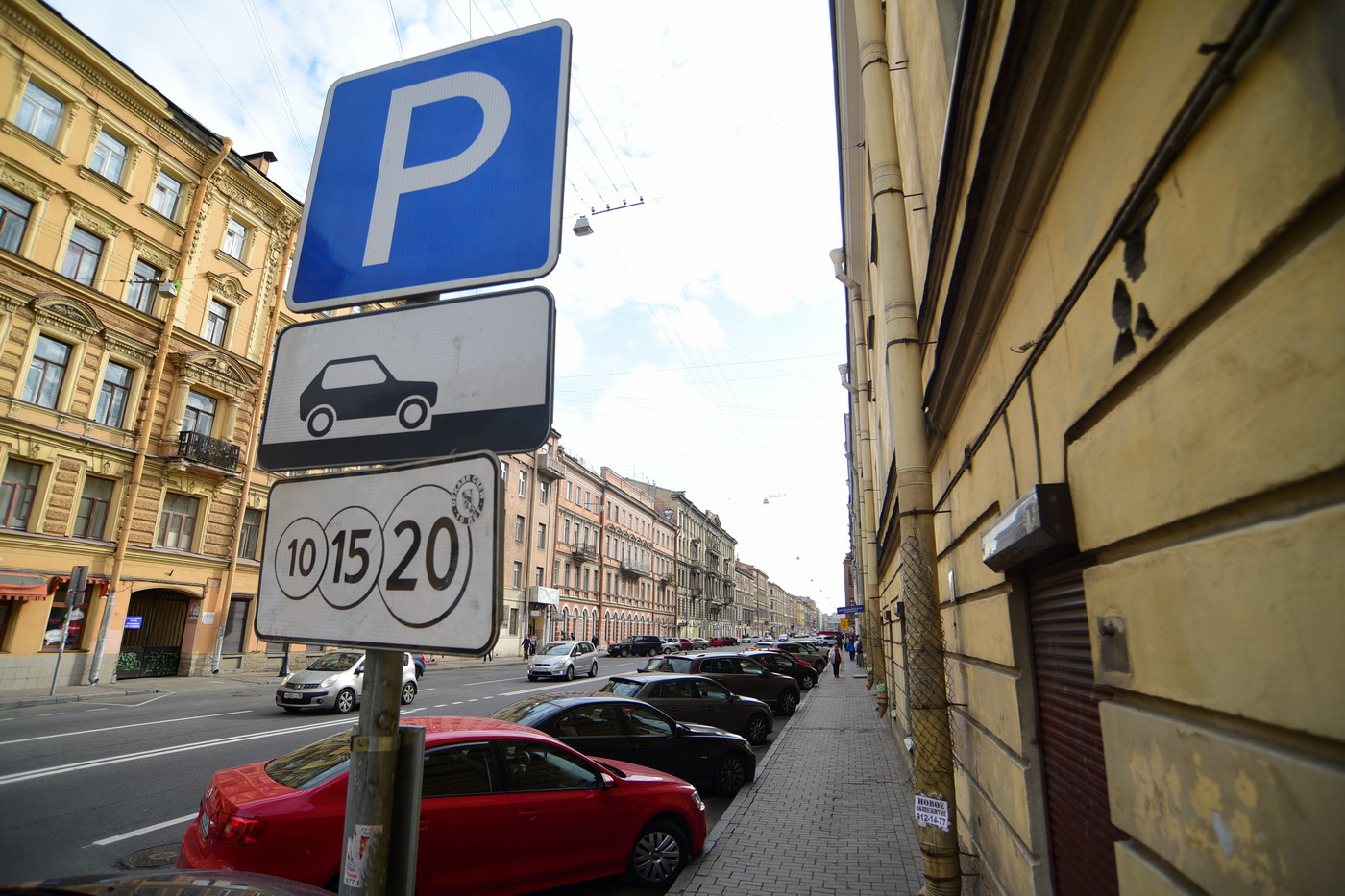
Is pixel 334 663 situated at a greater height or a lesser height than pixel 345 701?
greater

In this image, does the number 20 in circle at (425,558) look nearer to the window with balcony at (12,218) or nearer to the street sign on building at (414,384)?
the street sign on building at (414,384)

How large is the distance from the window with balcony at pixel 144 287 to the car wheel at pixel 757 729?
23201mm

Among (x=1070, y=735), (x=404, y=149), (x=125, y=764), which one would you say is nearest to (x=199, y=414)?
(x=125, y=764)

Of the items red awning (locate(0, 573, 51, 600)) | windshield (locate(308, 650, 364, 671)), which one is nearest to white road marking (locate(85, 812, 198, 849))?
windshield (locate(308, 650, 364, 671))

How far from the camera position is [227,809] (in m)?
4.43

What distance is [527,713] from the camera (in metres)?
8.00

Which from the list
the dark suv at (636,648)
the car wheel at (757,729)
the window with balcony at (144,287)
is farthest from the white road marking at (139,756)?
the dark suv at (636,648)

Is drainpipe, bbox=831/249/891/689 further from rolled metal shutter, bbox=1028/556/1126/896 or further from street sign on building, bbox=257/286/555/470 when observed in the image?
street sign on building, bbox=257/286/555/470

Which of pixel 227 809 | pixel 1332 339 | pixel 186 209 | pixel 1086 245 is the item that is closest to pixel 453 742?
pixel 227 809

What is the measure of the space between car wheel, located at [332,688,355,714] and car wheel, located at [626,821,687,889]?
1227 centimetres

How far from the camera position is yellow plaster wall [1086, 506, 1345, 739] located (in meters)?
1.26

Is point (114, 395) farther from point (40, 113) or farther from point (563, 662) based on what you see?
point (563, 662)

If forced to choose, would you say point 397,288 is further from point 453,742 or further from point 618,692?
point 618,692

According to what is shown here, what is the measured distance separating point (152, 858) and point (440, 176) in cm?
679
